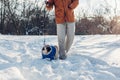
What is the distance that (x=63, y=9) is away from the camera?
7.66 metres

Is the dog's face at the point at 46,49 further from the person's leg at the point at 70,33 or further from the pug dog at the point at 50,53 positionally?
the person's leg at the point at 70,33

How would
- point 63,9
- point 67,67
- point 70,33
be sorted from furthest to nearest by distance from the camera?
point 70,33, point 63,9, point 67,67

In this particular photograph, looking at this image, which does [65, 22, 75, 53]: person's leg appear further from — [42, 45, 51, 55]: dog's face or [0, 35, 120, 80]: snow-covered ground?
[42, 45, 51, 55]: dog's face

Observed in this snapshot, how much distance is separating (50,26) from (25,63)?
1630 inches

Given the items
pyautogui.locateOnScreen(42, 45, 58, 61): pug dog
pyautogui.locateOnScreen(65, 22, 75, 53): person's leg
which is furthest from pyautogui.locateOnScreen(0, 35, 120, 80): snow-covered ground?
pyautogui.locateOnScreen(65, 22, 75, 53): person's leg

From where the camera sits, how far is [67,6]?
25.2 ft

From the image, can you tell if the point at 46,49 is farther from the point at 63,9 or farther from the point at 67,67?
the point at 67,67

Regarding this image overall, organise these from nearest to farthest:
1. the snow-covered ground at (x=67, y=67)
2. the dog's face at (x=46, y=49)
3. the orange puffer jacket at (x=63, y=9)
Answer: the snow-covered ground at (x=67, y=67) < the orange puffer jacket at (x=63, y=9) < the dog's face at (x=46, y=49)

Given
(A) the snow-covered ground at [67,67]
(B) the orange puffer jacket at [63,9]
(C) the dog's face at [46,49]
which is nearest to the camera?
(A) the snow-covered ground at [67,67]

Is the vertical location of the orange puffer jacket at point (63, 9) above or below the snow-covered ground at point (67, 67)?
above

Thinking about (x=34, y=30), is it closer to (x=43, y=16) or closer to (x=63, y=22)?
(x=43, y=16)

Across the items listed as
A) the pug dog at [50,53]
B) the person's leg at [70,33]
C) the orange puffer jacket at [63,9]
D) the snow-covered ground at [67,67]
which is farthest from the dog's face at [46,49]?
the orange puffer jacket at [63,9]

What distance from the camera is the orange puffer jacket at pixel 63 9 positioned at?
7652mm

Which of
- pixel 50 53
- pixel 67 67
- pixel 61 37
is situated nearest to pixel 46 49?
pixel 50 53
